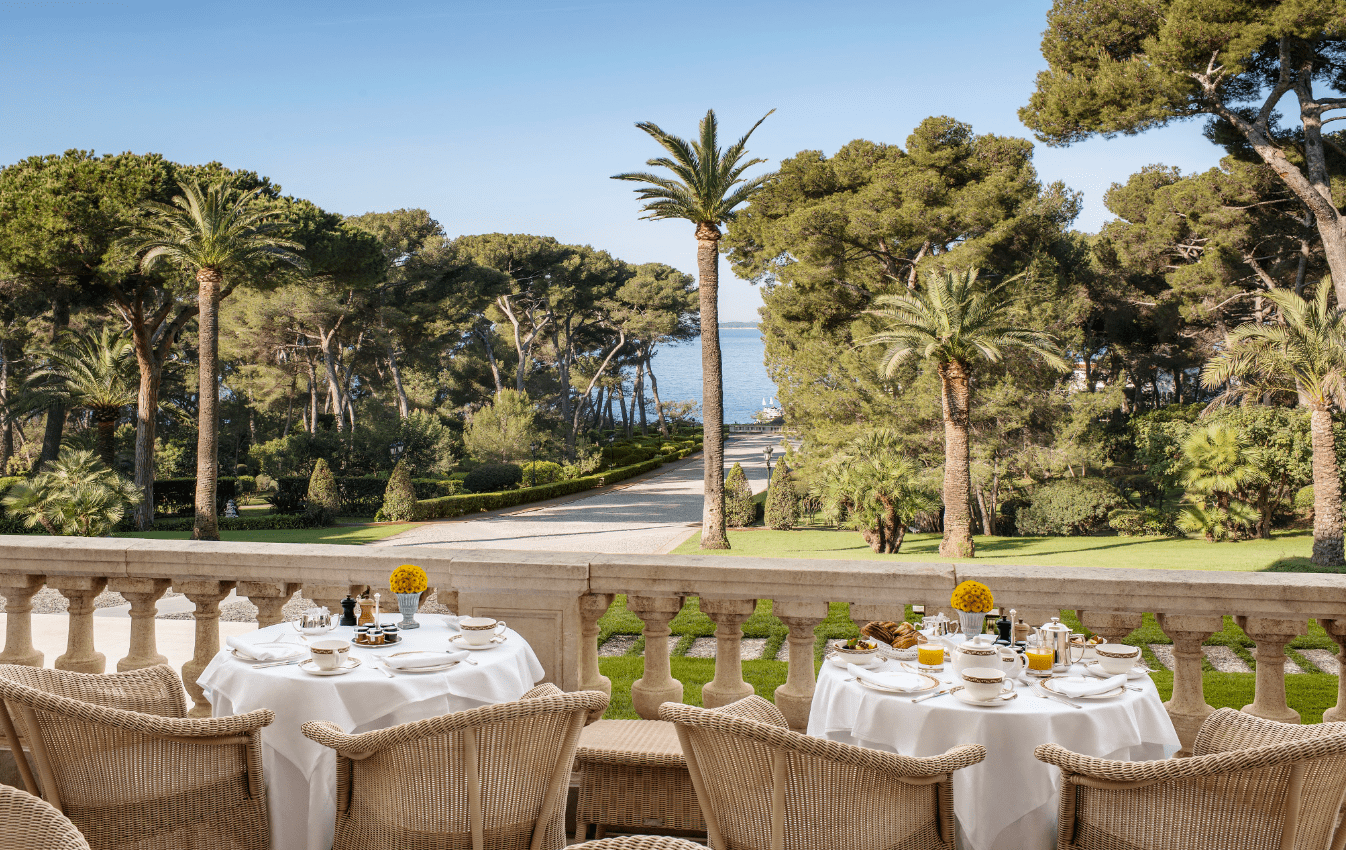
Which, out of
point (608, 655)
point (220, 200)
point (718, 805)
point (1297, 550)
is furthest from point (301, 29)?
point (1297, 550)

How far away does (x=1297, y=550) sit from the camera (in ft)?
69.4

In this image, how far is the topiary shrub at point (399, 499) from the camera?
26.7 m

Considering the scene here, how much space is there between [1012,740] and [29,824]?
2220 millimetres

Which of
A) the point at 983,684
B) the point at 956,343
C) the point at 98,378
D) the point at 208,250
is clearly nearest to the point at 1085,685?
the point at 983,684

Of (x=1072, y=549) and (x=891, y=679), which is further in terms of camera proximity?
(x=1072, y=549)

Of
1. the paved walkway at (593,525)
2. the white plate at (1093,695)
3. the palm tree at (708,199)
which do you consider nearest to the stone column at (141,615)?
the white plate at (1093,695)

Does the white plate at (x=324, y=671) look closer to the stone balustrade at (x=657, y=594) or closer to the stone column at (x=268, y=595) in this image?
the stone balustrade at (x=657, y=594)

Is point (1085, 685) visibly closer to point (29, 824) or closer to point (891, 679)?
point (891, 679)

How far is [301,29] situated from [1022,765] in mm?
18651

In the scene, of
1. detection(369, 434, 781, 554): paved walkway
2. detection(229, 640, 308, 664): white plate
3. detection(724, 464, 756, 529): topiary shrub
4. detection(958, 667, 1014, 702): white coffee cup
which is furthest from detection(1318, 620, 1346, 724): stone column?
detection(724, 464, 756, 529): topiary shrub

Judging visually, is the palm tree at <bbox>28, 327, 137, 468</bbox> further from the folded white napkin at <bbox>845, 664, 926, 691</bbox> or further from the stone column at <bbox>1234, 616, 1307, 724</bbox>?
the stone column at <bbox>1234, 616, 1307, 724</bbox>

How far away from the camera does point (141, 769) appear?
2.44 meters

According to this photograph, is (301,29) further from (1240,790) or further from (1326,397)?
(1326,397)

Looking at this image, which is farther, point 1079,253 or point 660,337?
point 660,337
